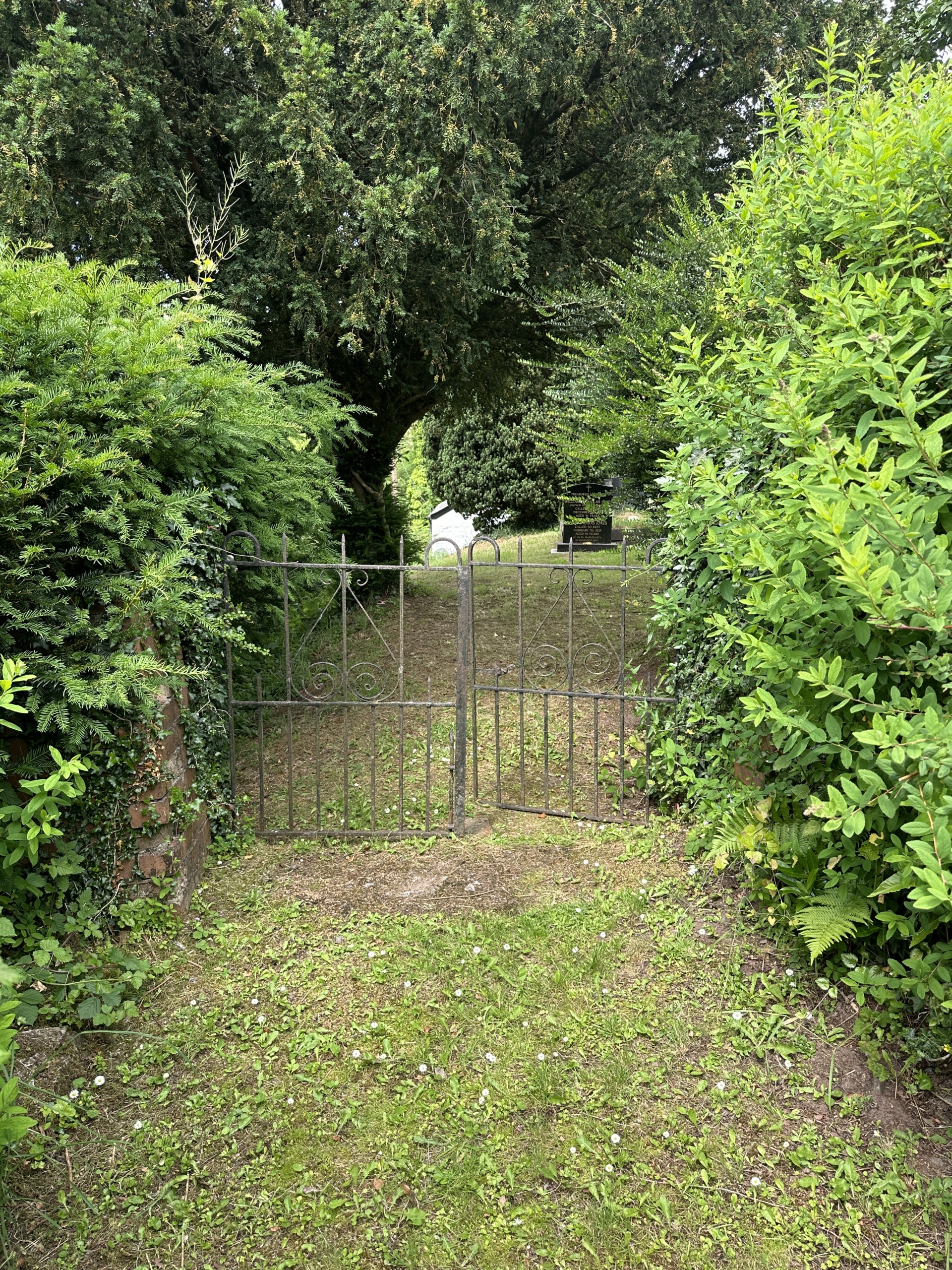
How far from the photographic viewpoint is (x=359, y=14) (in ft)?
23.1

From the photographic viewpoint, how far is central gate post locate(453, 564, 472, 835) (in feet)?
13.8

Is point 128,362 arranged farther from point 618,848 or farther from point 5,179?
point 5,179

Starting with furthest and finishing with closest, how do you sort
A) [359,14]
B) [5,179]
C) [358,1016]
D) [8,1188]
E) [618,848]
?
1. [359,14]
2. [5,179]
3. [618,848]
4. [358,1016]
5. [8,1188]

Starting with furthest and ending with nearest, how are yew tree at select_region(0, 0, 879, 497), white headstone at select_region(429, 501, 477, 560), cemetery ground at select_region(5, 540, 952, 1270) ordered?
white headstone at select_region(429, 501, 477, 560) < yew tree at select_region(0, 0, 879, 497) < cemetery ground at select_region(5, 540, 952, 1270)

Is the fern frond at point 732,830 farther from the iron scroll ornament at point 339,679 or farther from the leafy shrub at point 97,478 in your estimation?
the iron scroll ornament at point 339,679

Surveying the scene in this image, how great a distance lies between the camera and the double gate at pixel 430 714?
4.36 meters

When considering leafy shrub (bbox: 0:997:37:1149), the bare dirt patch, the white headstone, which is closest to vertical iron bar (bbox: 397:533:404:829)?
the bare dirt patch

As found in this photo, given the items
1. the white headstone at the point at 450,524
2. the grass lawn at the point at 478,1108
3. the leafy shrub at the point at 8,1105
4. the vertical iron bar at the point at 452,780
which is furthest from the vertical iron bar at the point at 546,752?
the white headstone at the point at 450,524

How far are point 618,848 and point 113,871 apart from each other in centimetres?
249

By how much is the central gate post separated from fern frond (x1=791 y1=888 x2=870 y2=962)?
203cm

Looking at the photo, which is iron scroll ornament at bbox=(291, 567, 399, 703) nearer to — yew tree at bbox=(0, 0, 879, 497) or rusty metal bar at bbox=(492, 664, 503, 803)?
rusty metal bar at bbox=(492, 664, 503, 803)

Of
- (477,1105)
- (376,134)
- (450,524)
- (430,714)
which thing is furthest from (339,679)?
(450,524)

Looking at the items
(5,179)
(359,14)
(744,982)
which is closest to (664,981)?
(744,982)

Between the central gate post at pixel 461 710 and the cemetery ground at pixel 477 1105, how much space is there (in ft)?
2.66
